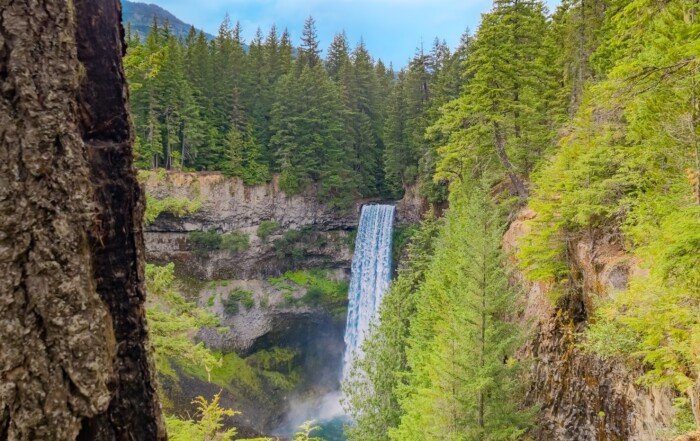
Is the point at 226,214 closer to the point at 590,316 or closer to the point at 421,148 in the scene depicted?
the point at 421,148

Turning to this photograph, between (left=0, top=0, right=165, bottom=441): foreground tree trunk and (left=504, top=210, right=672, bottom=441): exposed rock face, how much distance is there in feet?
27.6

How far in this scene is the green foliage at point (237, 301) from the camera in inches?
1262

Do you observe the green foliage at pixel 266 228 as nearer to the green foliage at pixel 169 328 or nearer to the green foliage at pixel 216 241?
the green foliage at pixel 216 241

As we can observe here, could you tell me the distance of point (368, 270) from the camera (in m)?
32.3

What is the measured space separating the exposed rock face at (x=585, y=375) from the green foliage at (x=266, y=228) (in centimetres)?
2484

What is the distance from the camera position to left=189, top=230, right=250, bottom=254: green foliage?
32.0 metres

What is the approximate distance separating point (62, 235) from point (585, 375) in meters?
10.1

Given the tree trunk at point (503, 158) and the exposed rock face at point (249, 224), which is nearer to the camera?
the tree trunk at point (503, 158)

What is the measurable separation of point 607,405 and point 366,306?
76.7 feet

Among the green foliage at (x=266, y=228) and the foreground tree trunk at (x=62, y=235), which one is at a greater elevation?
the foreground tree trunk at (x=62, y=235)

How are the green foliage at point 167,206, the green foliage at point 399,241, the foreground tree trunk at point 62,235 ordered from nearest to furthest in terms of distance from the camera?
the foreground tree trunk at point 62,235 < the green foliage at point 167,206 < the green foliage at point 399,241

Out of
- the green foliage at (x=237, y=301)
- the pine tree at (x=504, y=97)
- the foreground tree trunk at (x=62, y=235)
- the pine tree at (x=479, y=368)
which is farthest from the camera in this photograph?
the green foliage at (x=237, y=301)

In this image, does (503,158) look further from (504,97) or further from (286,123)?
(286,123)

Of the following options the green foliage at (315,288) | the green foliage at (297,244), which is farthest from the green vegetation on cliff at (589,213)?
the green foliage at (297,244)
